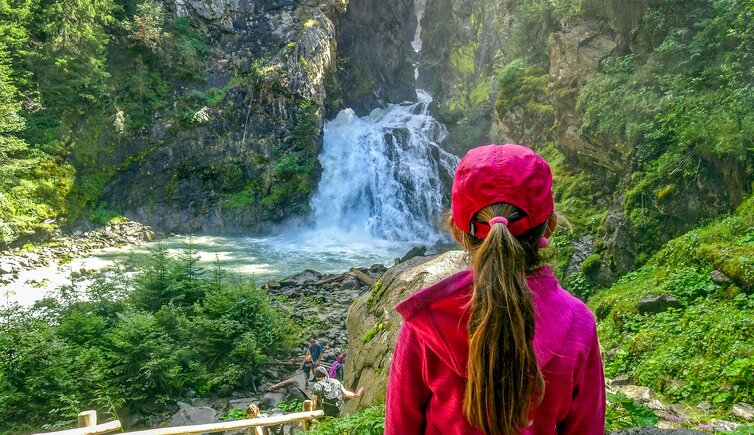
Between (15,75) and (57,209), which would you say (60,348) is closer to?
(57,209)

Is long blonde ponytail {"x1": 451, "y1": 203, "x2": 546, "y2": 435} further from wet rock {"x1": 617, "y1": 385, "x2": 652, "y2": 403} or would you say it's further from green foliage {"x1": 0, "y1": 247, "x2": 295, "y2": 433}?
green foliage {"x1": 0, "y1": 247, "x2": 295, "y2": 433}

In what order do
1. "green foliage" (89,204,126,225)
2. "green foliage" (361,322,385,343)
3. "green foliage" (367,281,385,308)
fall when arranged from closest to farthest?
"green foliage" (361,322,385,343), "green foliage" (367,281,385,308), "green foliage" (89,204,126,225)

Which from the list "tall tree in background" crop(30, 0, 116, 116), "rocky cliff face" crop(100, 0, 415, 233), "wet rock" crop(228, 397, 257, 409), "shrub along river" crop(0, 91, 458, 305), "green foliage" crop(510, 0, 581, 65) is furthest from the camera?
"rocky cliff face" crop(100, 0, 415, 233)

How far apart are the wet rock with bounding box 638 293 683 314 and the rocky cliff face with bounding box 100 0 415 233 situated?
68.1ft

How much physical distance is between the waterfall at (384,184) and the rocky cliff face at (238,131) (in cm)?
136

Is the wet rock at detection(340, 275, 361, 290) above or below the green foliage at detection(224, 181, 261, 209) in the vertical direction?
below

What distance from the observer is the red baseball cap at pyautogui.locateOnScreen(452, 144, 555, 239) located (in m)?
1.28

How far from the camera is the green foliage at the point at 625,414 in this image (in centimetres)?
317

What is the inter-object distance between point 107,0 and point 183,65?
438 cm

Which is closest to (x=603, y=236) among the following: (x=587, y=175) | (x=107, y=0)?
(x=587, y=175)


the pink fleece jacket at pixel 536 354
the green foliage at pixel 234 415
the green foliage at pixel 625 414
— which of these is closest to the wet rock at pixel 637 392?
the green foliage at pixel 625 414

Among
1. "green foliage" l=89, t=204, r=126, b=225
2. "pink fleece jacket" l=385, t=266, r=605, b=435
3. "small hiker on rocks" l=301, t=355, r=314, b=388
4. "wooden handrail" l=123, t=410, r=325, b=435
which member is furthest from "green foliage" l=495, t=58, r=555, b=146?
"green foliage" l=89, t=204, r=126, b=225

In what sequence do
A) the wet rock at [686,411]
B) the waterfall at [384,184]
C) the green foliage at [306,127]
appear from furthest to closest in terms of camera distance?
the green foliage at [306,127], the waterfall at [384,184], the wet rock at [686,411]

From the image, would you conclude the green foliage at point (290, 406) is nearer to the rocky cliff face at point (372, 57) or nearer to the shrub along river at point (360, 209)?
the shrub along river at point (360, 209)
